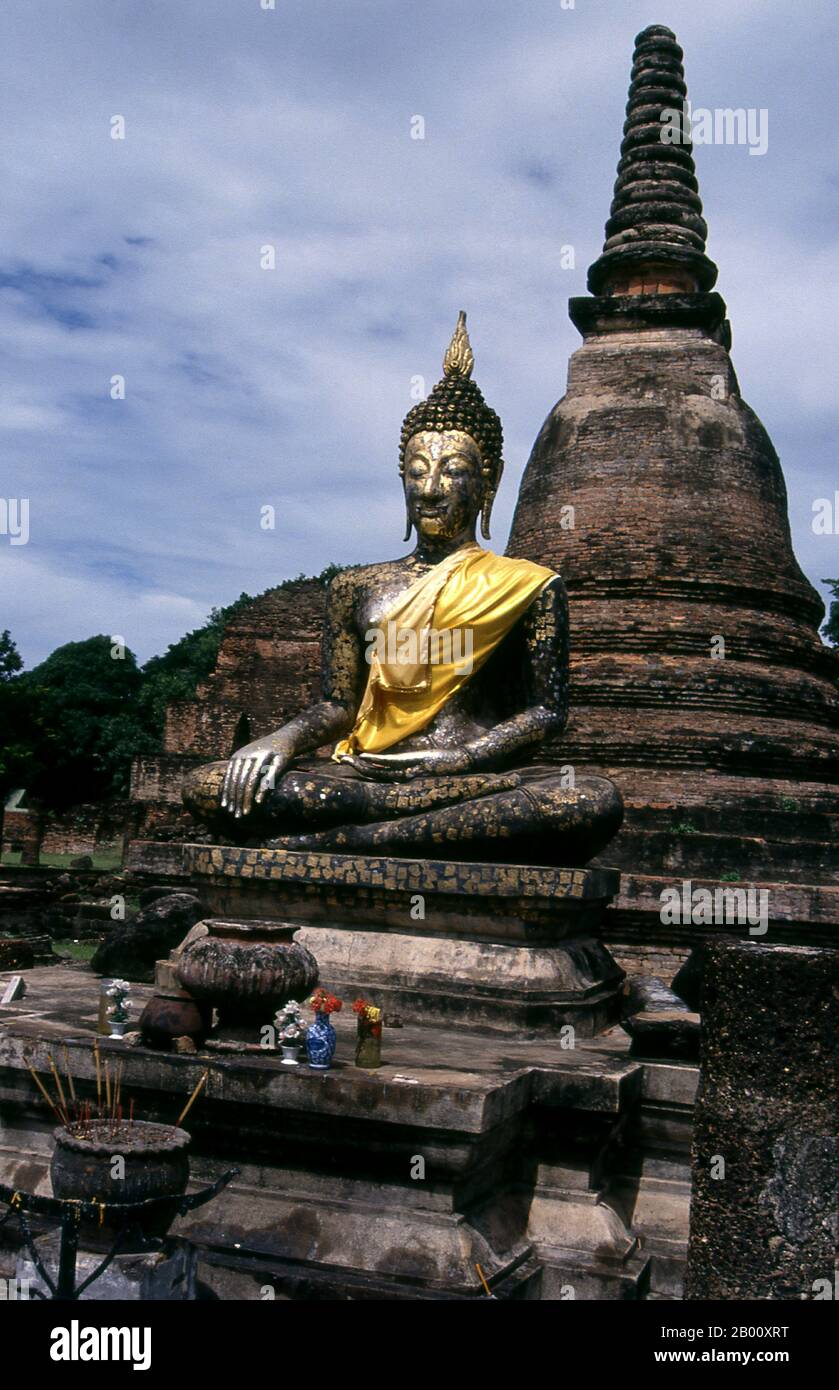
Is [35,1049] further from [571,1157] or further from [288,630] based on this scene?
[288,630]

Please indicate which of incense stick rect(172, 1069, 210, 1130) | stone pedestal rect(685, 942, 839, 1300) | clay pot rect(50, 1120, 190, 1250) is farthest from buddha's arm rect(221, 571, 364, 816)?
stone pedestal rect(685, 942, 839, 1300)

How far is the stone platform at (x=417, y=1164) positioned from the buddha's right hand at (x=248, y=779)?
5.73 feet

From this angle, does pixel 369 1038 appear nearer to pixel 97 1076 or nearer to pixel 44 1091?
pixel 97 1076

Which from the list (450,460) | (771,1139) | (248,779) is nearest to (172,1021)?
(248,779)

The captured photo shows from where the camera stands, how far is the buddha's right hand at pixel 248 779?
6547 mm

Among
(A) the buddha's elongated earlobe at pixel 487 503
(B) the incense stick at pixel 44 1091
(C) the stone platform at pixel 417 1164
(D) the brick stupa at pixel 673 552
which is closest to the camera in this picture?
(C) the stone platform at pixel 417 1164

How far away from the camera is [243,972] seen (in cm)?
472

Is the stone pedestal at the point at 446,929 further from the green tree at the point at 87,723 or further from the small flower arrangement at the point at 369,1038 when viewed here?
the green tree at the point at 87,723

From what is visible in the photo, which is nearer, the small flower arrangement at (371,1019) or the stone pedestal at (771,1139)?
the stone pedestal at (771,1139)

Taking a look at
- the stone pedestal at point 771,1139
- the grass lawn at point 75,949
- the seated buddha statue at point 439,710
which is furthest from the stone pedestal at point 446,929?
the grass lawn at point 75,949

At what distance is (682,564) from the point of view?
44.1 ft

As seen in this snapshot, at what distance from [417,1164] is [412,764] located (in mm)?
2767

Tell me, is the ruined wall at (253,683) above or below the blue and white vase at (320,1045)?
above
